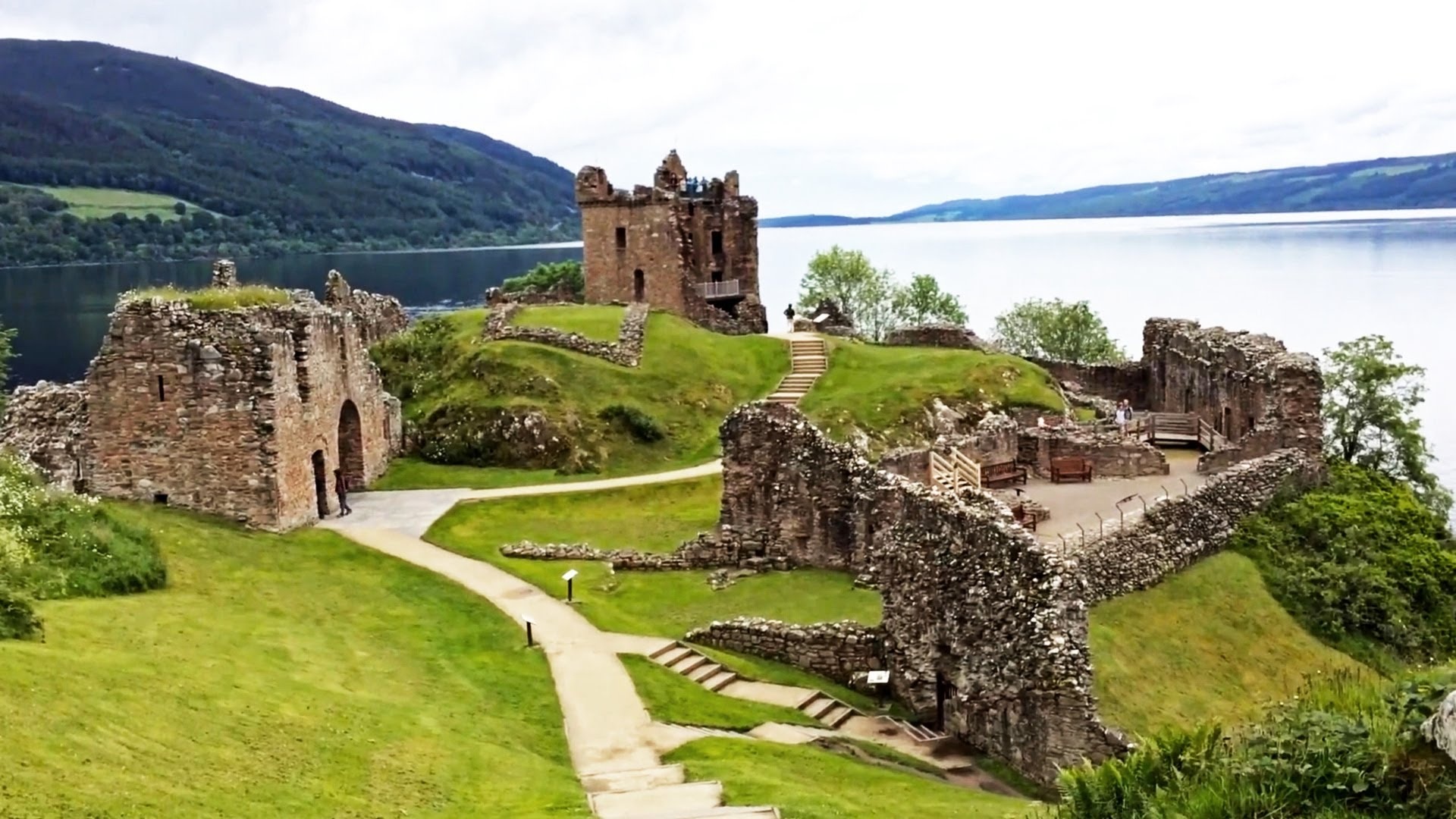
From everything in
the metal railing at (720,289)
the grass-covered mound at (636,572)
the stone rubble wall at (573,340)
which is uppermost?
the metal railing at (720,289)

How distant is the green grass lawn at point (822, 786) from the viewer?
1877 cm

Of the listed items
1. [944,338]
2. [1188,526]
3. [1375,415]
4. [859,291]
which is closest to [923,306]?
[859,291]

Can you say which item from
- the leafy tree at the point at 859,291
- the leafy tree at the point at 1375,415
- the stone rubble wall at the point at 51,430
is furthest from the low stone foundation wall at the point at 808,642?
the leafy tree at the point at 859,291

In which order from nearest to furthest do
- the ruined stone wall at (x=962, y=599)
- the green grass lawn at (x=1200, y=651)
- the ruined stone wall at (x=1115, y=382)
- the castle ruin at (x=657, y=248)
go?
1. the ruined stone wall at (x=962, y=599)
2. the green grass lawn at (x=1200, y=651)
3. the ruined stone wall at (x=1115, y=382)
4. the castle ruin at (x=657, y=248)

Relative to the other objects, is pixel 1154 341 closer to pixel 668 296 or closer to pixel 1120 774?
pixel 668 296

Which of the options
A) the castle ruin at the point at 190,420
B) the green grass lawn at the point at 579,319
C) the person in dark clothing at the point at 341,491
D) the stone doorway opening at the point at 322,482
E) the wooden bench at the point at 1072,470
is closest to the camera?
the castle ruin at the point at 190,420

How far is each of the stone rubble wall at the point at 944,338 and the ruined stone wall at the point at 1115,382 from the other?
4448 mm

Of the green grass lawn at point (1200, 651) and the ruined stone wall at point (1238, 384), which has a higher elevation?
the ruined stone wall at point (1238, 384)

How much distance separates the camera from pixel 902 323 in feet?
353

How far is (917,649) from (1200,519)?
1206 cm

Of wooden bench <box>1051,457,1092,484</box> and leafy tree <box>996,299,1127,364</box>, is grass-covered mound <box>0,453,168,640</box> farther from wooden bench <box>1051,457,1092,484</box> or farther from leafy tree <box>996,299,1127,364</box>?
leafy tree <box>996,299,1127,364</box>

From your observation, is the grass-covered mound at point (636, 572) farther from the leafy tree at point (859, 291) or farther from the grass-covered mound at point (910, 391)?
the leafy tree at point (859, 291)

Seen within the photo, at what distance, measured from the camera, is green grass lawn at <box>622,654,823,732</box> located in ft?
81.5

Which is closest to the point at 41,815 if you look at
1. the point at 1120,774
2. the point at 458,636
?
the point at 1120,774
